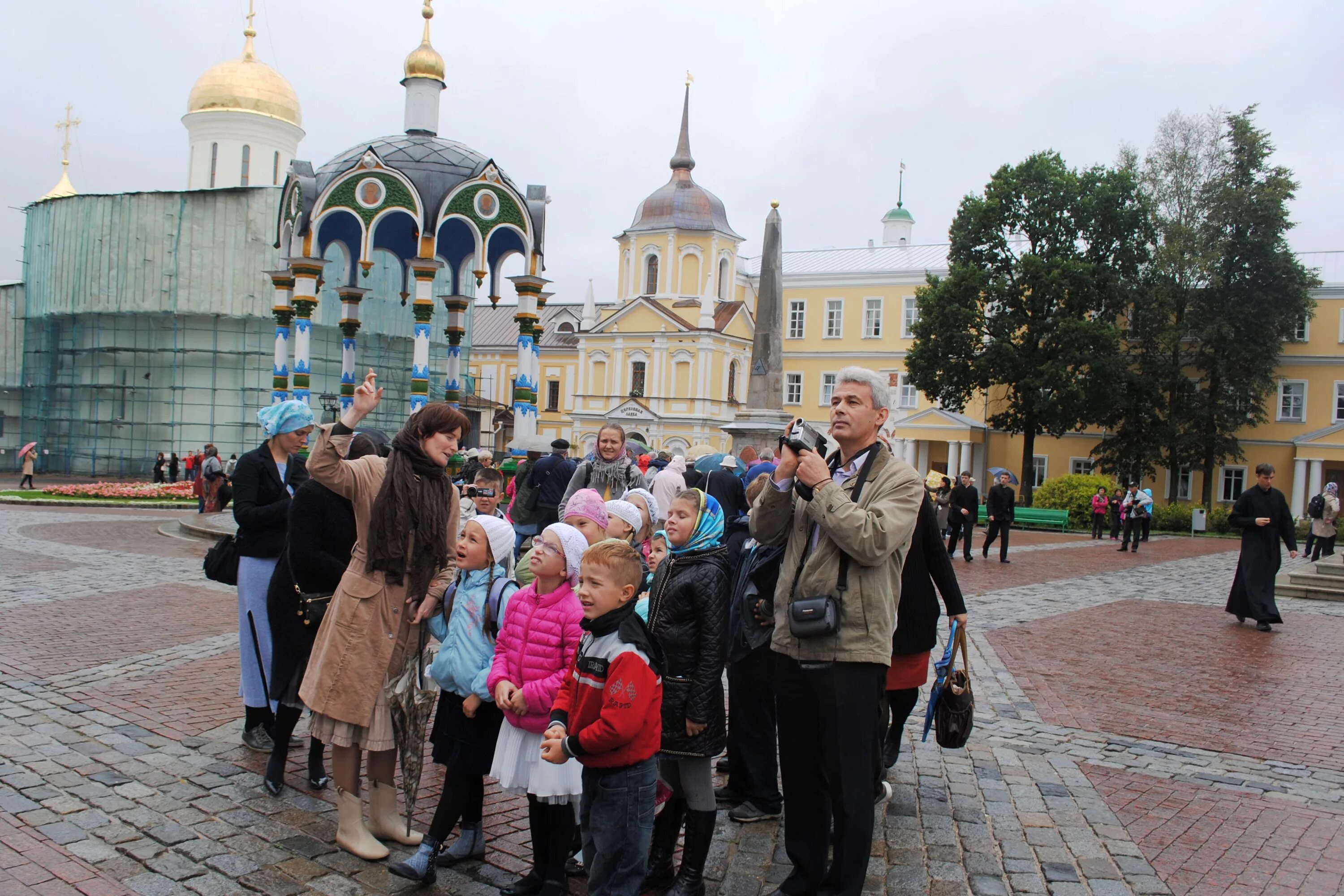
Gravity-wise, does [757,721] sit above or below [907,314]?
below

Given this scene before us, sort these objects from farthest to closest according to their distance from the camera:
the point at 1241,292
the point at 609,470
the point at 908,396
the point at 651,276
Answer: the point at 651,276
the point at 908,396
the point at 1241,292
the point at 609,470

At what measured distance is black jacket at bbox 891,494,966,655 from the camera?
4852 millimetres

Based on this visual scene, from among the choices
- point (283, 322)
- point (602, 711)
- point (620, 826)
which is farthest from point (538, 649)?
point (283, 322)

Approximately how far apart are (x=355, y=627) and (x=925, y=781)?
316 cm

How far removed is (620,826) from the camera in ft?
12.0

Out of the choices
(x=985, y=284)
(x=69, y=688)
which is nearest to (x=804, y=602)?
(x=69, y=688)

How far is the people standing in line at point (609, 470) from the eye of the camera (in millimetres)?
8172

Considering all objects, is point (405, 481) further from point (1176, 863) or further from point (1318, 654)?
point (1318, 654)

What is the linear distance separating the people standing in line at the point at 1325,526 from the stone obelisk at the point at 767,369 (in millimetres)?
11262

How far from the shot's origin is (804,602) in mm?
3740

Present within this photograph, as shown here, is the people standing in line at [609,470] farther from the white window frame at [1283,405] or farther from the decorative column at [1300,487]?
the white window frame at [1283,405]

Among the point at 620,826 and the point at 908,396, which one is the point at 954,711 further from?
the point at 908,396

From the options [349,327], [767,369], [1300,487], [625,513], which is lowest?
[1300,487]

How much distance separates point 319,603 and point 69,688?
3196mm
